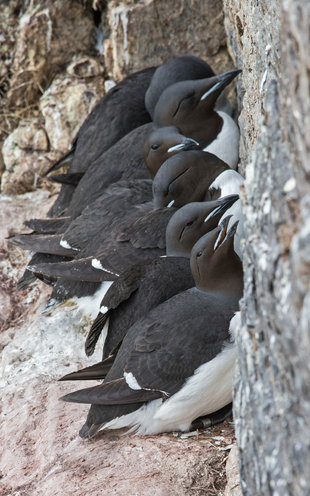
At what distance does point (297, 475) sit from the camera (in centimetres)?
182

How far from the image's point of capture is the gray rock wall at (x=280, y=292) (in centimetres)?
167

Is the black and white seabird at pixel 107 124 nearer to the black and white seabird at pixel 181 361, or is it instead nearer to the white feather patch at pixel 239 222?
the white feather patch at pixel 239 222

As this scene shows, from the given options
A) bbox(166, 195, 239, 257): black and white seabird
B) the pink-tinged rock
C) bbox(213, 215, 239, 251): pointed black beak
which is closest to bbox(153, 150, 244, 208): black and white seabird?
bbox(166, 195, 239, 257): black and white seabird

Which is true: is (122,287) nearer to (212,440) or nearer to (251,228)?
(212,440)

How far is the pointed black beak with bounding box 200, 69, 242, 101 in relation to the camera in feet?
17.4

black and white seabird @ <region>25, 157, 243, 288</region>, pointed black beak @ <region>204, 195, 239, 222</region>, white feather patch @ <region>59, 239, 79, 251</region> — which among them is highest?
pointed black beak @ <region>204, 195, 239, 222</region>

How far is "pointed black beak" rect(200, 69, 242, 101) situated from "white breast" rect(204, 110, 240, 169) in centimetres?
24

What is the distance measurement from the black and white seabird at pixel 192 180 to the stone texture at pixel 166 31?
196 cm

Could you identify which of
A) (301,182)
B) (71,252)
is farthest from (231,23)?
(301,182)

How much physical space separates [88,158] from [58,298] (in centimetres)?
140

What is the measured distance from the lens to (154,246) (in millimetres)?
4598

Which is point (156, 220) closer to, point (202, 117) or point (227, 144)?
point (227, 144)

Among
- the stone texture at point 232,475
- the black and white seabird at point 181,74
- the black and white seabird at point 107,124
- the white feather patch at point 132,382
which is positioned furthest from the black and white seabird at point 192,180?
the stone texture at point 232,475

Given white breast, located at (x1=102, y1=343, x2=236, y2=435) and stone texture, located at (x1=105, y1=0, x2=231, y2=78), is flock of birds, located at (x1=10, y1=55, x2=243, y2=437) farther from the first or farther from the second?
stone texture, located at (x1=105, y1=0, x2=231, y2=78)
